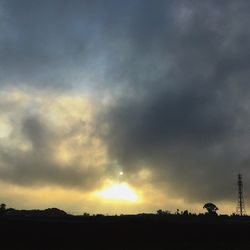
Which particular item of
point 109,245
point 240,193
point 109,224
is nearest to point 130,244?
point 109,245

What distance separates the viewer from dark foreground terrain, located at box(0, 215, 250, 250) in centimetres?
4747

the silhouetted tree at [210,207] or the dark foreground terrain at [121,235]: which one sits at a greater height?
the silhouetted tree at [210,207]

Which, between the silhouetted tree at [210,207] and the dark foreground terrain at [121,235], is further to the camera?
the silhouetted tree at [210,207]

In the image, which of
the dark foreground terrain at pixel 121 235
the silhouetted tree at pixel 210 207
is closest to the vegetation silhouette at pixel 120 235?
the dark foreground terrain at pixel 121 235

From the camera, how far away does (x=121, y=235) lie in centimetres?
5147

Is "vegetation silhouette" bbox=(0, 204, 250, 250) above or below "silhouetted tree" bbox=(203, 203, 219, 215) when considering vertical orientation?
below

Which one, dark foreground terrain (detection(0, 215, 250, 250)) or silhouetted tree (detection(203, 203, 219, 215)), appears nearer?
dark foreground terrain (detection(0, 215, 250, 250))

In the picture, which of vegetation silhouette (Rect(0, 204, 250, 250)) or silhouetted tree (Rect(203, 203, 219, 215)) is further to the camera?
silhouetted tree (Rect(203, 203, 219, 215))

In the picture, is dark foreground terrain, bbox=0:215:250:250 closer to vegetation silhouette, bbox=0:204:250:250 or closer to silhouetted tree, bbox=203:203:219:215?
vegetation silhouette, bbox=0:204:250:250

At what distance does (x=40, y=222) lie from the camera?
2098 inches

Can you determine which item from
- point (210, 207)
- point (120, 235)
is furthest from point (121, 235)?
point (210, 207)

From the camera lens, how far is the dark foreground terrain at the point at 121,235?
4747 centimetres

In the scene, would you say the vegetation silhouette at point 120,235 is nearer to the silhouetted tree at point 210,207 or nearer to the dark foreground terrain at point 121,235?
the dark foreground terrain at point 121,235

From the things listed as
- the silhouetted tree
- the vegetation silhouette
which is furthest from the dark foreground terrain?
the silhouetted tree
